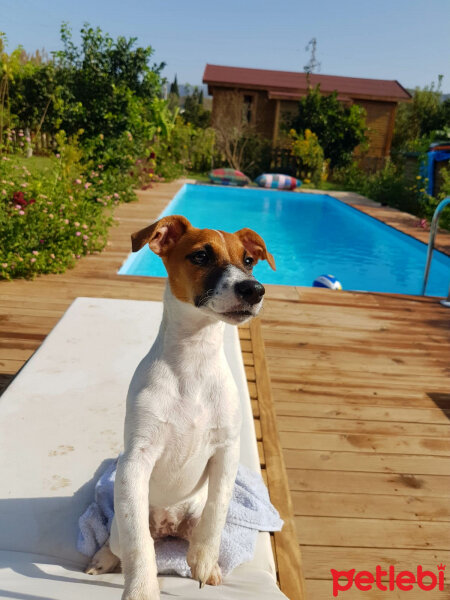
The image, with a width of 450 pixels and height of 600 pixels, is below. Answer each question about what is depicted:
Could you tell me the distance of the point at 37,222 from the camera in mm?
5094

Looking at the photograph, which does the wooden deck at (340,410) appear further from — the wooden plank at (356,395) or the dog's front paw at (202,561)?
the dog's front paw at (202,561)

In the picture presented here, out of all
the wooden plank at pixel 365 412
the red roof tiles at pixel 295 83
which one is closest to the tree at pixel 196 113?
the red roof tiles at pixel 295 83

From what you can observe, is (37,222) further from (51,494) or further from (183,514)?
(183,514)

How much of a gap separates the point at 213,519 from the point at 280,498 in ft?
2.37

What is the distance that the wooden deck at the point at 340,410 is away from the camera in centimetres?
201

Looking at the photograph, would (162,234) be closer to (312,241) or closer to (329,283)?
(329,283)

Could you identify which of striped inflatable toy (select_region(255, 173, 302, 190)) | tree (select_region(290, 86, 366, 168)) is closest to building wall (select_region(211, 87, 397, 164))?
tree (select_region(290, 86, 366, 168))

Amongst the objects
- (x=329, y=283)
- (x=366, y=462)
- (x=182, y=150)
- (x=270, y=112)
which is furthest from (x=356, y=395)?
(x=270, y=112)

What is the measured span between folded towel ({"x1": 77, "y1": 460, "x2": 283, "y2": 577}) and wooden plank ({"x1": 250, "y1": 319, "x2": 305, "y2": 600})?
0.23 feet

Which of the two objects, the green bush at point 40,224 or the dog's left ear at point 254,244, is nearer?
A: the dog's left ear at point 254,244

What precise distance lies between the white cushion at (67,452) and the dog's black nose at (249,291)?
817mm

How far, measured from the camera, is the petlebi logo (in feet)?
6.04

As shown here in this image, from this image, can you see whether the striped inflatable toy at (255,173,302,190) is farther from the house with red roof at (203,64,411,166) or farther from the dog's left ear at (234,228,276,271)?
the dog's left ear at (234,228,276,271)

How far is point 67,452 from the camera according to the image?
1845 millimetres
